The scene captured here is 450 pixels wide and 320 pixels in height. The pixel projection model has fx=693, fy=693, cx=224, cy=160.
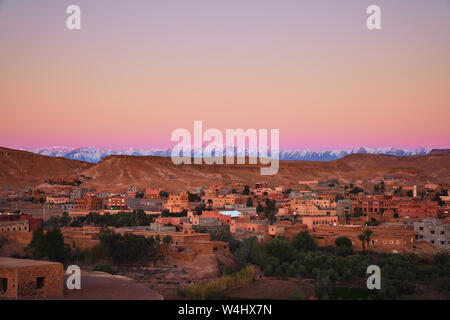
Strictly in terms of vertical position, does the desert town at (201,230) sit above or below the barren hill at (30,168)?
below

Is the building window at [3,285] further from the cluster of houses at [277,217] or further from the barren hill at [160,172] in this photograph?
the barren hill at [160,172]

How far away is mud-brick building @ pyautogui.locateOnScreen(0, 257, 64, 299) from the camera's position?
1234 cm

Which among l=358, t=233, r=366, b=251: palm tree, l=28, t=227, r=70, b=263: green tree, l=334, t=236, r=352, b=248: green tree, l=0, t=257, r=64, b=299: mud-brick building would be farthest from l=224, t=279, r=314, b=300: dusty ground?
l=0, t=257, r=64, b=299: mud-brick building

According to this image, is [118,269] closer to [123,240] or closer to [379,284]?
[123,240]

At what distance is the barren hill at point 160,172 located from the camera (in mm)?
58375

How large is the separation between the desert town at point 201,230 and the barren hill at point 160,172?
593 inches

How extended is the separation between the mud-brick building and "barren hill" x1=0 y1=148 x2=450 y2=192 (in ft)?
129

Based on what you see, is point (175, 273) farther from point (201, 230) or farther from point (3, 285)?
point (3, 285)

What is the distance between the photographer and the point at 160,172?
64.6m

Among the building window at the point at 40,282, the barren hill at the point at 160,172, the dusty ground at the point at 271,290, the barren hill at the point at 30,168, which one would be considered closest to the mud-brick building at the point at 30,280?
the building window at the point at 40,282

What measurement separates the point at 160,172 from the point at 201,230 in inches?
1486

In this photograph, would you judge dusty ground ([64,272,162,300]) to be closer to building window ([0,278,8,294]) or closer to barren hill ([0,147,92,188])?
building window ([0,278,8,294])

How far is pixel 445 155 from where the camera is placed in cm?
8238
